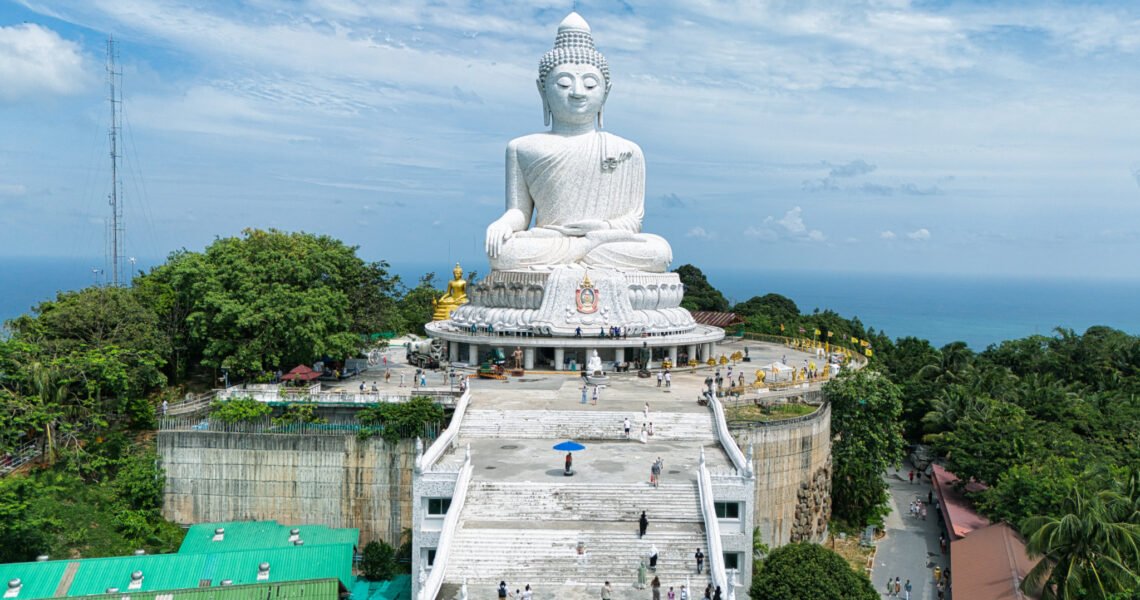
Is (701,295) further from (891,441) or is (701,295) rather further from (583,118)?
(891,441)

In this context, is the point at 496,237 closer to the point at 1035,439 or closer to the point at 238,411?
the point at 238,411

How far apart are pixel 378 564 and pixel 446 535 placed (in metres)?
5.33

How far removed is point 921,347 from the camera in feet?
141

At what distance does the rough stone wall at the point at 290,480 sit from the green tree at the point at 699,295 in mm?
39088

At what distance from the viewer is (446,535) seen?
56.1ft

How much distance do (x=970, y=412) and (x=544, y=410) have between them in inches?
561

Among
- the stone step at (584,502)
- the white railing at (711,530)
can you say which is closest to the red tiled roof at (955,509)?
the white railing at (711,530)

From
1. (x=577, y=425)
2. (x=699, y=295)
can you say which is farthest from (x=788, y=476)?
(x=699, y=295)

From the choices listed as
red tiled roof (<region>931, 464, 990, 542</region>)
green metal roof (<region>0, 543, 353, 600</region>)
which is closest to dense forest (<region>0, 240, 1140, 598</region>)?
red tiled roof (<region>931, 464, 990, 542</region>)

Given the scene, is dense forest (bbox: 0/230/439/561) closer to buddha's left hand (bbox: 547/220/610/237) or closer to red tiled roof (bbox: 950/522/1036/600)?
buddha's left hand (bbox: 547/220/610/237)

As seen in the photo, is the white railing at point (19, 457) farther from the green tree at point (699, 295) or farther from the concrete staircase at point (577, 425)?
the green tree at point (699, 295)

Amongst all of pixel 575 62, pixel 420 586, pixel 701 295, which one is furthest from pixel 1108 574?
pixel 701 295

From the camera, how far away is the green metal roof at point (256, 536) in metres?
21.7

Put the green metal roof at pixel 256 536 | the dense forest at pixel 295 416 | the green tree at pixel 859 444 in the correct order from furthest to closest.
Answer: the green tree at pixel 859 444
the green metal roof at pixel 256 536
the dense forest at pixel 295 416
